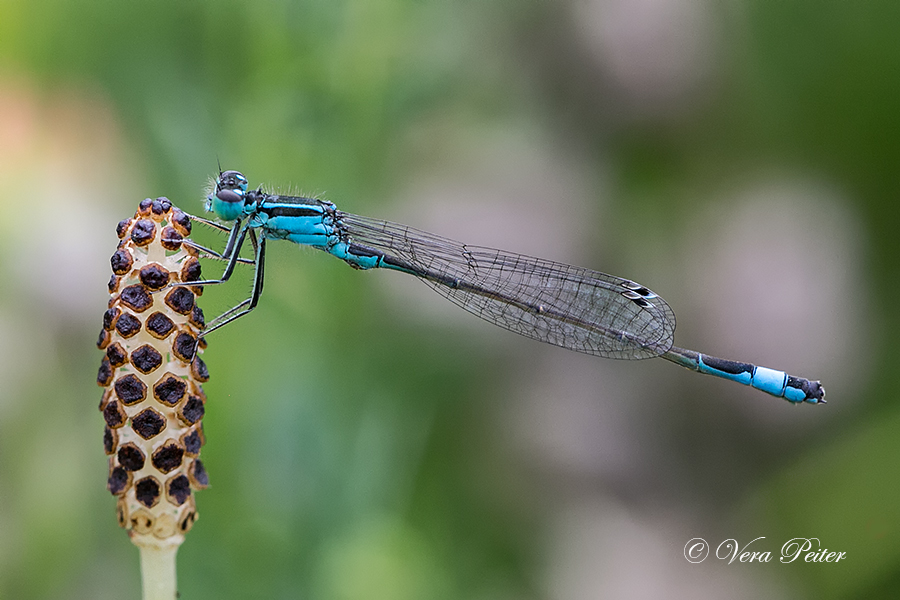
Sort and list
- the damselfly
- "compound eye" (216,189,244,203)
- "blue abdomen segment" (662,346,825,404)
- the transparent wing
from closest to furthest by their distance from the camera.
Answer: "compound eye" (216,189,244,203)
the damselfly
"blue abdomen segment" (662,346,825,404)
the transparent wing

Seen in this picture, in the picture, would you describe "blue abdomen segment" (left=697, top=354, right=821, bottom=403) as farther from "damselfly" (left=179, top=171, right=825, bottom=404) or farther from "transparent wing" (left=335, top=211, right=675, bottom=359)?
"transparent wing" (left=335, top=211, right=675, bottom=359)

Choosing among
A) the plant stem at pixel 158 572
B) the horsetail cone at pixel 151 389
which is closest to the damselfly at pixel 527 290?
the horsetail cone at pixel 151 389

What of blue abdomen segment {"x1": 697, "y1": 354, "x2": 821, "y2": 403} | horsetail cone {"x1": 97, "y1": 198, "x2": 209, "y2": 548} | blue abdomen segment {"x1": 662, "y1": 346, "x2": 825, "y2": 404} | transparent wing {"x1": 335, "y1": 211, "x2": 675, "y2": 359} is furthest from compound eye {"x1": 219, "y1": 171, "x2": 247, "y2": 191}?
blue abdomen segment {"x1": 697, "y1": 354, "x2": 821, "y2": 403}

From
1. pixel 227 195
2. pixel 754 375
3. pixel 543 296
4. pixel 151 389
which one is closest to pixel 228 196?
pixel 227 195

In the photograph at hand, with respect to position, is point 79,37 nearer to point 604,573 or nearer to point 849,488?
point 604,573

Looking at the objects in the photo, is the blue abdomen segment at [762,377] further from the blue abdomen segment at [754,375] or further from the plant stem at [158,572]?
the plant stem at [158,572]

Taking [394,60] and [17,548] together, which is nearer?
[17,548]

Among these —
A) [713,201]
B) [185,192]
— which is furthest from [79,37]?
[713,201]
